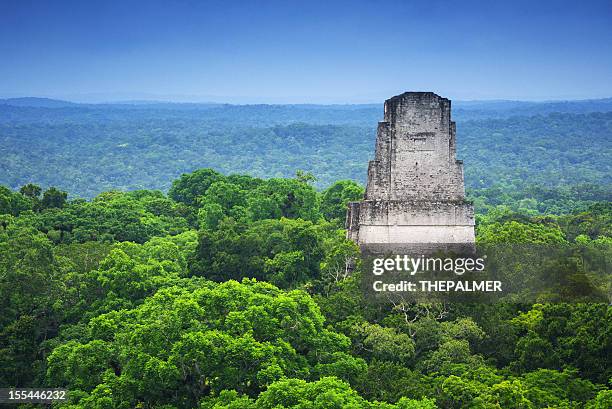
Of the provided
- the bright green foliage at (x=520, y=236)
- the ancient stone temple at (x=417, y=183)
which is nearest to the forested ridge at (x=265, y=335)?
the bright green foliage at (x=520, y=236)

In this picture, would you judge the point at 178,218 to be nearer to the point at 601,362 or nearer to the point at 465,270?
the point at 465,270

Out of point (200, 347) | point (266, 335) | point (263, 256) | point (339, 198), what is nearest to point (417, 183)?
point (263, 256)

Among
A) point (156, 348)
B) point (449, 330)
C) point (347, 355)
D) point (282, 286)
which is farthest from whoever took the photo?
point (282, 286)

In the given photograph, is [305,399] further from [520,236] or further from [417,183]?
[520,236]

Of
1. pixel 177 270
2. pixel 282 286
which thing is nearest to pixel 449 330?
pixel 282 286

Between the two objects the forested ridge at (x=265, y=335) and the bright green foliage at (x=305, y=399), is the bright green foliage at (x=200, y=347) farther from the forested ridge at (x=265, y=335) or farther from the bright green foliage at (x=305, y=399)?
the bright green foliage at (x=305, y=399)
